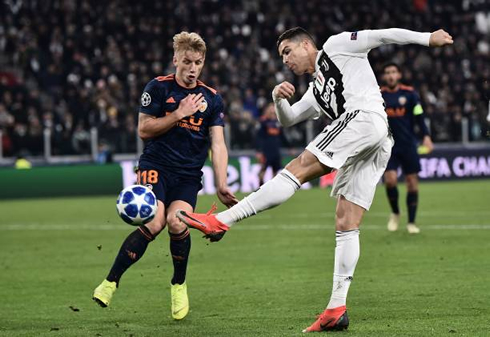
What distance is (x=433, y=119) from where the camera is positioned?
30.0m

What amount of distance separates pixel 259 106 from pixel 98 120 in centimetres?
525

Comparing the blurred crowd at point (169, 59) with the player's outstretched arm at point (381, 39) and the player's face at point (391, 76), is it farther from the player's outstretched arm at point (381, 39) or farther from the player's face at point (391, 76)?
the player's outstretched arm at point (381, 39)

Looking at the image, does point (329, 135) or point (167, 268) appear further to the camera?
point (167, 268)

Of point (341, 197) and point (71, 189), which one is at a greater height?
point (341, 197)

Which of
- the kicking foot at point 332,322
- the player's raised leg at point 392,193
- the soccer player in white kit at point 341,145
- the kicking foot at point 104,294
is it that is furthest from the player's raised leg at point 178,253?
the player's raised leg at point 392,193

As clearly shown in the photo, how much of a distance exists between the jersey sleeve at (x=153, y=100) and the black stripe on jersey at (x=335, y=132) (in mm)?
1548

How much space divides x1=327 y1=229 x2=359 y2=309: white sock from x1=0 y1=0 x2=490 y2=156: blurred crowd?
19523 millimetres

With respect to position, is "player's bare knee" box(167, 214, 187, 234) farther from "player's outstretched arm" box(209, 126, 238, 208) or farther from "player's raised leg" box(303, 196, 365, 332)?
"player's raised leg" box(303, 196, 365, 332)

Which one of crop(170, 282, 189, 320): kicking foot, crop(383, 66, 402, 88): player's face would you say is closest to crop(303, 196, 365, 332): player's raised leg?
crop(170, 282, 189, 320): kicking foot

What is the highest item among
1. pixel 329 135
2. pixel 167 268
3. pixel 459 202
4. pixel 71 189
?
pixel 329 135

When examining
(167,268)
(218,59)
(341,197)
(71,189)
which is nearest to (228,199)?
(341,197)

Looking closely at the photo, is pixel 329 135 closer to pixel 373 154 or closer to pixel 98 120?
pixel 373 154

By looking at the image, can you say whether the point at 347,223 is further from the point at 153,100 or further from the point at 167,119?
the point at 153,100

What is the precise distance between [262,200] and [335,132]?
73cm
